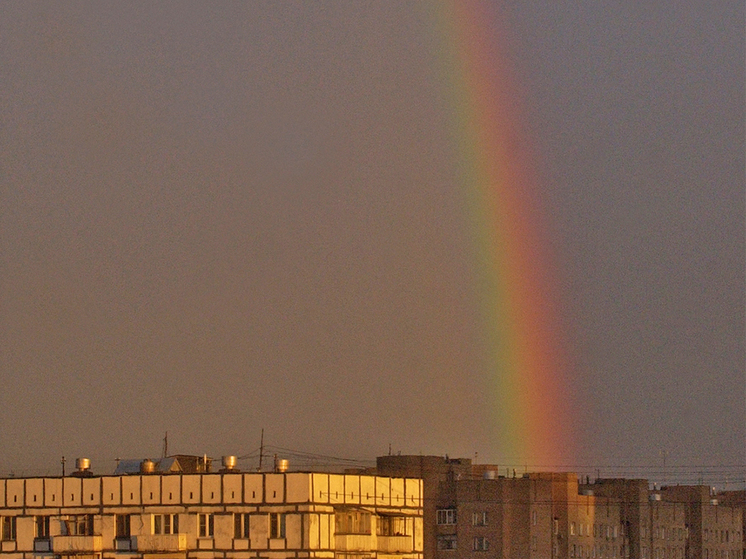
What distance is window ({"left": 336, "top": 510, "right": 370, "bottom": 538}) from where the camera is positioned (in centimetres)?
7925

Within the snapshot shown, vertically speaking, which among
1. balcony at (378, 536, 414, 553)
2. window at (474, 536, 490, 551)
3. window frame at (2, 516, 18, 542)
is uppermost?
window frame at (2, 516, 18, 542)

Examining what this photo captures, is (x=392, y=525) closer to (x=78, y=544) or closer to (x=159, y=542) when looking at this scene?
(x=159, y=542)

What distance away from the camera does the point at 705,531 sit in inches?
6334

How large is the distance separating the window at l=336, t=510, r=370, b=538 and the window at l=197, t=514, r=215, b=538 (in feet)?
21.4

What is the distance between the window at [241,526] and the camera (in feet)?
256

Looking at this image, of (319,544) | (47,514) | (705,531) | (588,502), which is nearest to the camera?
(319,544)

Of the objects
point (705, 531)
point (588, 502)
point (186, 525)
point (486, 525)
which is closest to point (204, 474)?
point (186, 525)

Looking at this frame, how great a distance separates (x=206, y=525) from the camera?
79.1 metres

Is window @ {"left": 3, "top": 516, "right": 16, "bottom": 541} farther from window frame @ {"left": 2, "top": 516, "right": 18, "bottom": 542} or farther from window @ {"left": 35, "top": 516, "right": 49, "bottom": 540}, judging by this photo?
window @ {"left": 35, "top": 516, "right": 49, "bottom": 540}

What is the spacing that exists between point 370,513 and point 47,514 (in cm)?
1805

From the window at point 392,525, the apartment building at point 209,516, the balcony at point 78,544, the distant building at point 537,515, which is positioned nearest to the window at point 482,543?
the distant building at point 537,515

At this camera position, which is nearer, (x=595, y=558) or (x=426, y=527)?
(x=426, y=527)

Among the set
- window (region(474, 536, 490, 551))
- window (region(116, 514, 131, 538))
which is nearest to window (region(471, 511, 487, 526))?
window (region(474, 536, 490, 551))

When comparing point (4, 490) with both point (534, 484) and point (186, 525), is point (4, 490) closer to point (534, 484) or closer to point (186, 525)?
point (186, 525)
